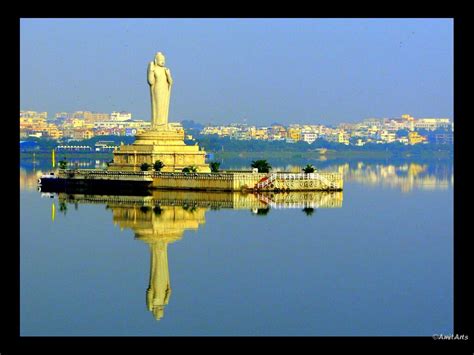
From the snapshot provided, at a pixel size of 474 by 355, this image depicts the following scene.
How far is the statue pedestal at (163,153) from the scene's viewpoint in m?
38.3

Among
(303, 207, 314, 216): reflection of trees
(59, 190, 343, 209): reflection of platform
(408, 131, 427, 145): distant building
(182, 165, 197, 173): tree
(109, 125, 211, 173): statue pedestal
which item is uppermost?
(408, 131, 427, 145): distant building

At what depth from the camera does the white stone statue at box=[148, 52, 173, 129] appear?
39188mm

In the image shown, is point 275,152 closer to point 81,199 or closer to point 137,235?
point 81,199

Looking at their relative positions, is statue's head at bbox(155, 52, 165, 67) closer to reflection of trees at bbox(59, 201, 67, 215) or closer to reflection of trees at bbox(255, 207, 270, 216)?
reflection of trees at bbox(59, 201, 67, 215)

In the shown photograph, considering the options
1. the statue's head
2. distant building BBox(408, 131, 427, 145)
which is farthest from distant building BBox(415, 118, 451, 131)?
the statue's head

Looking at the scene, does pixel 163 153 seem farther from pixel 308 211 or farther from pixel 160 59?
pixel 308 211

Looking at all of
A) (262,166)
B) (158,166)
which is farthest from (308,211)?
(158,166)

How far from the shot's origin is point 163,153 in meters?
38.3

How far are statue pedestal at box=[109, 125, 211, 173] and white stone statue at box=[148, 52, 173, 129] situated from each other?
1.00 feet

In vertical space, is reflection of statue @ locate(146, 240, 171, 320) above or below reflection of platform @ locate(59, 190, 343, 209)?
below

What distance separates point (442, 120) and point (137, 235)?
106866 millimetres

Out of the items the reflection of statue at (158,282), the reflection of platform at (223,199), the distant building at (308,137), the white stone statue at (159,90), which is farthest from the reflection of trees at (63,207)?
the distant building at (308,137)

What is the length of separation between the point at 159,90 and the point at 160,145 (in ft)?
5.80
